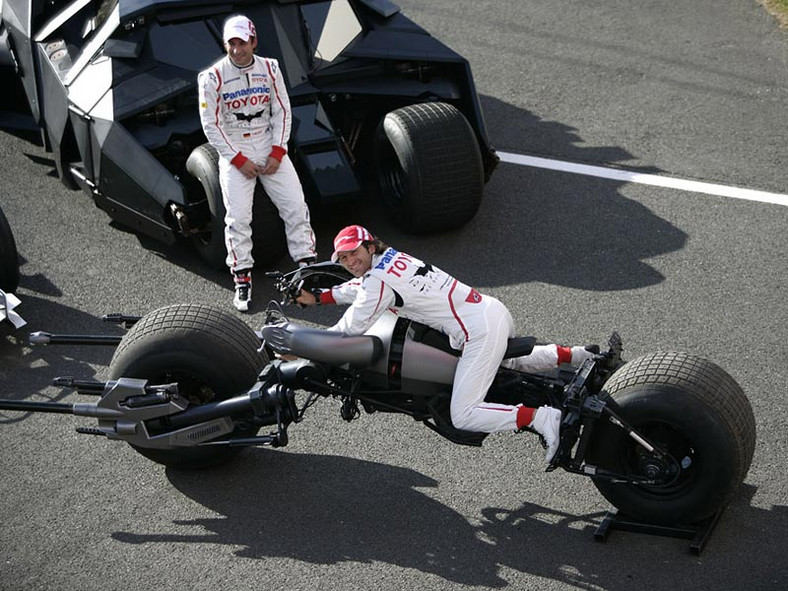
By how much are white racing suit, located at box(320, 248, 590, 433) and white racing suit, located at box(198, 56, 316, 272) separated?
7.96ft

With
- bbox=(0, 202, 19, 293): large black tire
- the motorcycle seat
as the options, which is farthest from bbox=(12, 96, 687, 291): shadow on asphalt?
the motorcycle seat

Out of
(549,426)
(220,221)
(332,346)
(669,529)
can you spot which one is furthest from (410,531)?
(220,221)

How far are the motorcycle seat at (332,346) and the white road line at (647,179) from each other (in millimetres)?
4598

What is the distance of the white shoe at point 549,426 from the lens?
20.5 feet

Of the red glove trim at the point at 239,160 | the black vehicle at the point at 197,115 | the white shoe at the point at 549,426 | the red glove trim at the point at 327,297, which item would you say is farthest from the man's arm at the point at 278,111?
the white shoe at the point at 549,426

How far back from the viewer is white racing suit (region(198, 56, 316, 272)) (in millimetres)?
8727

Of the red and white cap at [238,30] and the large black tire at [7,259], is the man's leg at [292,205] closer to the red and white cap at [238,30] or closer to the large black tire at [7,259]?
the red and white cap at [238,30]

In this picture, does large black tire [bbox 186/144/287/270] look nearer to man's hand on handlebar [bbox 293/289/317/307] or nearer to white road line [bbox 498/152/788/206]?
man's hand on handlebar [bbox 293/289/317/307]

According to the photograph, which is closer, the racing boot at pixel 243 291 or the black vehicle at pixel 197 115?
the racing boot at pixel 243 291

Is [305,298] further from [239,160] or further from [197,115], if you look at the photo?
[197,115]

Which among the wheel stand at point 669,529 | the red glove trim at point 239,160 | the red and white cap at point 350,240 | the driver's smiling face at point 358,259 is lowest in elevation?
the wheel stand at point 669,529

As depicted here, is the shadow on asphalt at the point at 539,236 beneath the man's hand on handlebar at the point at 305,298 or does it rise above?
beneath

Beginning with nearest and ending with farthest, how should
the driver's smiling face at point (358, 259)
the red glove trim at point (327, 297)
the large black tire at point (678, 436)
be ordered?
1. the large black tire at point (678, 436)
2. the driver's smiling face at point (358, 259)
3. the red glove trim at point (327, 297)

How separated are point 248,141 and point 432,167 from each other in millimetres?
1435
